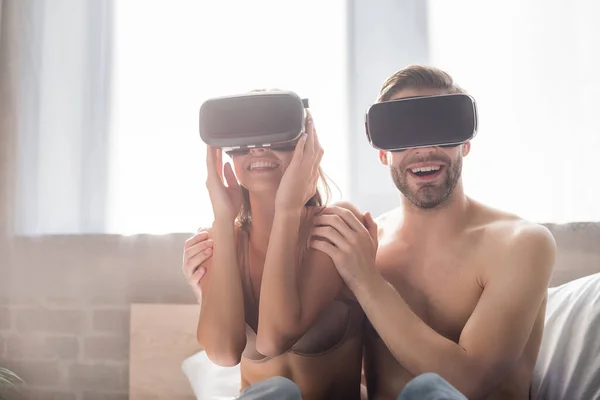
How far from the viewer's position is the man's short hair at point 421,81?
31.7 inches

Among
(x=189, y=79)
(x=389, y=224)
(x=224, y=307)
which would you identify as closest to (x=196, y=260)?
(x=224, y=307)

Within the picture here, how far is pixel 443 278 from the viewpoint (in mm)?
806

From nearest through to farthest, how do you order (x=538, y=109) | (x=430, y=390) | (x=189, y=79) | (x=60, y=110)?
(x=430, y=390)
(x=538, y=109)
(x=189, y=79)
(x=60, y=110)

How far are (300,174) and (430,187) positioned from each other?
0.21 metres

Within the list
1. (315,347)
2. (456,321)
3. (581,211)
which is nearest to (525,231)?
(456,321)

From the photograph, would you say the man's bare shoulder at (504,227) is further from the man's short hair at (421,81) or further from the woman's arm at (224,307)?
the woman's arm at (224,307)

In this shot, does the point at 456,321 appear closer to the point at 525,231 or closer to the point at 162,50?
the point at 525,231

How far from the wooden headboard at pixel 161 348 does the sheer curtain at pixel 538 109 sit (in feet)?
3.21

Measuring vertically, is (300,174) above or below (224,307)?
above

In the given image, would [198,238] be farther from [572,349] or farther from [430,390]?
[572,349]

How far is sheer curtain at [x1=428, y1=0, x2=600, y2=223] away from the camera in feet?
4.95

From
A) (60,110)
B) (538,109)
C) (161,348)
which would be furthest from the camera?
(60,110)

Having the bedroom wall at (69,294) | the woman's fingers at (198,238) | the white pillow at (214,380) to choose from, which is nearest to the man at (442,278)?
the woman's fingers at (198,238)

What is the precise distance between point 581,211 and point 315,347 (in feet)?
3.55
